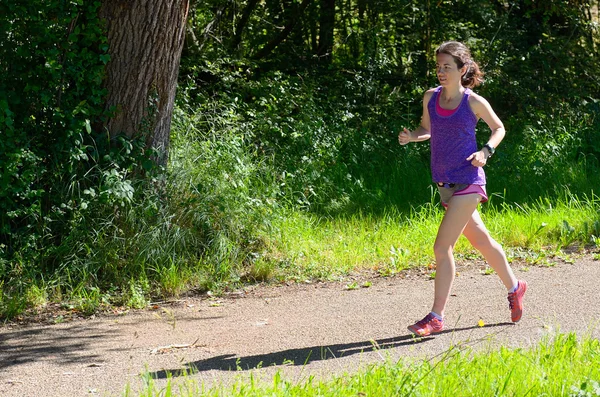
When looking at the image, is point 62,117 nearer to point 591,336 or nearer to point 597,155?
point 591,336

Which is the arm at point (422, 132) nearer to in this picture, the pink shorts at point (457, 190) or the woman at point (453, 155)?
the woman at point (453, 155)

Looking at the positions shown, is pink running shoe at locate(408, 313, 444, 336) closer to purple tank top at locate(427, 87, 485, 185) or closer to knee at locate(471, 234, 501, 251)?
knee at locate(471, 234, 501, 251)

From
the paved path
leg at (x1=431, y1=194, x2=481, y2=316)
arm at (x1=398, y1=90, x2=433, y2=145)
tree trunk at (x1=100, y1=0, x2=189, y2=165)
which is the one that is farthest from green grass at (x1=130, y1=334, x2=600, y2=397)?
tree trunk at (x1=100, y1=0, x2=189, y2=165)

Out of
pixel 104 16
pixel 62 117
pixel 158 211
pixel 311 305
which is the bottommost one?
pixel 311 305

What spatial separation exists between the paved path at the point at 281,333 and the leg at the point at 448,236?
29 centimetres

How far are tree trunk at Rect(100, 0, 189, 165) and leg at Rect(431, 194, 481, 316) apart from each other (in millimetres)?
3177

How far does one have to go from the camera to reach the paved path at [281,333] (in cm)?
532

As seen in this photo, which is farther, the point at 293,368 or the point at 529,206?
the point at 529,206

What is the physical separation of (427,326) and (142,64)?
3.79m

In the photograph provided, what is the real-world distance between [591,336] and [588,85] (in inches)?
399

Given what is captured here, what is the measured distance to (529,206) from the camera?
10492 millimetres

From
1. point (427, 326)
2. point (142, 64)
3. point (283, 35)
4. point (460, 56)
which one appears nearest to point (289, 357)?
point (427, 326)

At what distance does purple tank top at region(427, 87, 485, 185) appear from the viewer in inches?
235

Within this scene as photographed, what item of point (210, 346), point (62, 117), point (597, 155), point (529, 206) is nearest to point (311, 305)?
point (210, 346)
